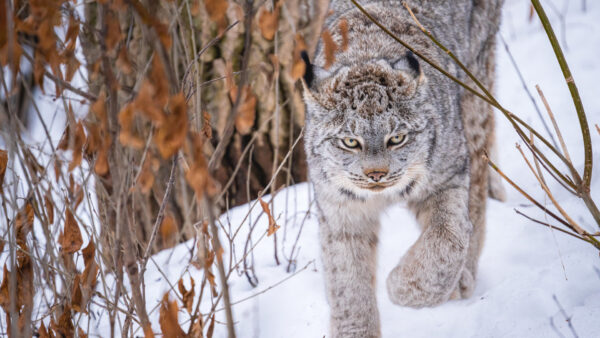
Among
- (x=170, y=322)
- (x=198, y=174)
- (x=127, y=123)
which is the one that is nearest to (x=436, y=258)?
(x=170, y=322)

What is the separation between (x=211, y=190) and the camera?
163 cm

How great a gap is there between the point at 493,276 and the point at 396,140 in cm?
113

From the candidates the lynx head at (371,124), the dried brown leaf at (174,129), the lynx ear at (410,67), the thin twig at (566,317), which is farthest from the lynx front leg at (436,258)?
the dried brown leaf at (174,129)

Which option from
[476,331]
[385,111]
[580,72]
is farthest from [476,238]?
[580,72]

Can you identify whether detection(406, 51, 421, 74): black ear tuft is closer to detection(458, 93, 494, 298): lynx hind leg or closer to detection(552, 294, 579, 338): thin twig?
detection(458, 93, 494, 298): lynx hind leg

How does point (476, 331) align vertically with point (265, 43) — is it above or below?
below

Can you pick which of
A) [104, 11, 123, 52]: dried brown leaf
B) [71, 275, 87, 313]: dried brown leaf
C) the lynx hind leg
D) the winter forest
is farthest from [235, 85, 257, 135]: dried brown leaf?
the lynx hind leg

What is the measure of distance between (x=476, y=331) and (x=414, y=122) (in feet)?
3.57

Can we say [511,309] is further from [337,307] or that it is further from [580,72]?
[580,72]

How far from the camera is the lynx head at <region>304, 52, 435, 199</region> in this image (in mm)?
3053

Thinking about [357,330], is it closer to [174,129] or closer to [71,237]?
[71,237]

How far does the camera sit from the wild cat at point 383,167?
Answer: 121 inches

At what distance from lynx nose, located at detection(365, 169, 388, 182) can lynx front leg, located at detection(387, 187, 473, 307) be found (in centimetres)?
44

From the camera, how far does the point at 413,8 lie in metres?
3.81
